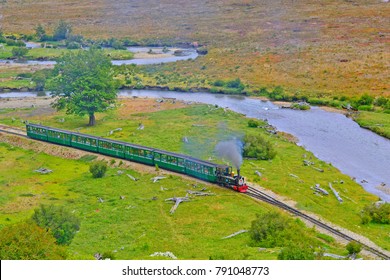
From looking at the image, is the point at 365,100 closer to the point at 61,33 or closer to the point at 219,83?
the point at 219,83

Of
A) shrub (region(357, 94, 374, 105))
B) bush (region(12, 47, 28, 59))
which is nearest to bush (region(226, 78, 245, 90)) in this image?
shrub (region(357, 94, 374, 105))

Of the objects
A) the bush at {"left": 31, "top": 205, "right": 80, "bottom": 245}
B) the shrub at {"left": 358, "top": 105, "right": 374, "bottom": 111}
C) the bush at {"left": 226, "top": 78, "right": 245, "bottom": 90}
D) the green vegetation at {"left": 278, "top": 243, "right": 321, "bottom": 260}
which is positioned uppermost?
the green vegetation at {"left": 278, "top": 243, "right": 321, "bottom": 260}

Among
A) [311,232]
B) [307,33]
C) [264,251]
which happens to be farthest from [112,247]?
[307,33]

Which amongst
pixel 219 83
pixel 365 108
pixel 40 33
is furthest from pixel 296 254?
pixel 40 33

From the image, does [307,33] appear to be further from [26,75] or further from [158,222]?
[158,222]

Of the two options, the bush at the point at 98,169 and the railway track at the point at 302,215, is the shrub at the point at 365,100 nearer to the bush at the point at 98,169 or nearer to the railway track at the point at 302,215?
the railway track at the point at 302,215

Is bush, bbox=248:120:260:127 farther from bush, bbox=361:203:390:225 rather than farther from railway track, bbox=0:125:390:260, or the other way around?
bush, bbox=361:203:390:225

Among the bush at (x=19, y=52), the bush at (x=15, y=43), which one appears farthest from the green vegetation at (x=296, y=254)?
the bush at (x=15, y=43)
